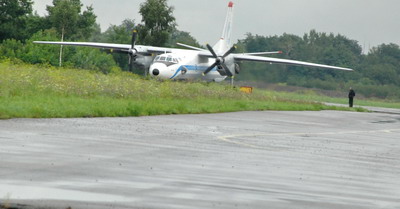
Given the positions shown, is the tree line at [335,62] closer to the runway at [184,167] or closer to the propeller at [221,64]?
the propeller at [221,64]

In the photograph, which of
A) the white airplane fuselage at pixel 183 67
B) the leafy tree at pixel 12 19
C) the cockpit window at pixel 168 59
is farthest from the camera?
the leafy tree at pixel 12 19

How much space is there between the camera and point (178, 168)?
11.7m

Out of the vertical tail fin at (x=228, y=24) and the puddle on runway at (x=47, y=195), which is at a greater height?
the vertical tail fin at (x=228, y=24)

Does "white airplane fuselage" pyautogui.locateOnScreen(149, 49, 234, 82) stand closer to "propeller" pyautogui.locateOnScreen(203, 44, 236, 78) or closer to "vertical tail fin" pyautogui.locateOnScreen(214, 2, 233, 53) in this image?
"propeller" pyautogui.locateOnScreen(203, 44, 236, 78)

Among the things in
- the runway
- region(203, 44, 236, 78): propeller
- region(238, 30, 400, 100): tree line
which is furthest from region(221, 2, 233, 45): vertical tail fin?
the runway

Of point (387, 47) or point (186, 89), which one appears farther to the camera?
point (387, 47)

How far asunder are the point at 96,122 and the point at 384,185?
10.3 meters

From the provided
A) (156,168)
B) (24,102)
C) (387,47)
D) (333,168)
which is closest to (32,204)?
(156,168)

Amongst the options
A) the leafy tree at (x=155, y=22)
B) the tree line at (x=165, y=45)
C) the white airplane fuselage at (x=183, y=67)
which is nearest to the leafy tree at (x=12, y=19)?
the tree line at (x=165, y=45)

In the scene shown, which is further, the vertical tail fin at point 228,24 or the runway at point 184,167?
the vertical tail fin at point 228,24

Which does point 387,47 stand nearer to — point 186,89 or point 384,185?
point 186,89

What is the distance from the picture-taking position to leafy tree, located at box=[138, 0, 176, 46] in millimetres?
78938

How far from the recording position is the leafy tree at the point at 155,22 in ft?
259

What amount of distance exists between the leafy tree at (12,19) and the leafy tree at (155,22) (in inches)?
458
